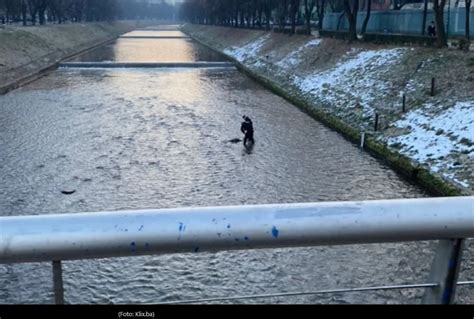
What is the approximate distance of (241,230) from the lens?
1861mm

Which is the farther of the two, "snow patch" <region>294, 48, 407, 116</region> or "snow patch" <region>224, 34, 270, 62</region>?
"snow patch" <region>224, 34, 270, 62</region>

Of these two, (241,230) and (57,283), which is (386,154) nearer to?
(241,230)

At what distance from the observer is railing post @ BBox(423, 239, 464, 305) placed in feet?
6.33

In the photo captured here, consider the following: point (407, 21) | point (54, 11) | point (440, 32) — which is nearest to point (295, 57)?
point (407, 21)

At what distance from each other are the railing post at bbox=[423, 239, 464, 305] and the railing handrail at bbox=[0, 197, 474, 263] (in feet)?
0.19

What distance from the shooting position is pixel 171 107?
27.4 meters

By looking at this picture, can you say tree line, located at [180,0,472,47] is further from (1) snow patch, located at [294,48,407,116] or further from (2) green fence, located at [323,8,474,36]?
(1) snow patch, located at [294,48,407,116]

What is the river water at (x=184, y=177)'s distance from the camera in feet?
29.0

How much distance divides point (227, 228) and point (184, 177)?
13566mm

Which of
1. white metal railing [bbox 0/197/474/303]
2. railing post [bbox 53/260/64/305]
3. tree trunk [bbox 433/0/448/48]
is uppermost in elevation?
tree trunk [bbox 433/0/448/48]

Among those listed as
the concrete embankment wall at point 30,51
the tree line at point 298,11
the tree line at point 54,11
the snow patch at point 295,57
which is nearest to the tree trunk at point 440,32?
the tree line at point 298,11

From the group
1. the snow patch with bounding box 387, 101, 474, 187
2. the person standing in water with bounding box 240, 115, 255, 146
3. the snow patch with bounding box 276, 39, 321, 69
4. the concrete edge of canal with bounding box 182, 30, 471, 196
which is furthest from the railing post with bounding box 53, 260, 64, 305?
the snow patch with bounding box 276, 39, 321, 69

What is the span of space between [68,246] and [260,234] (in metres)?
0.68
